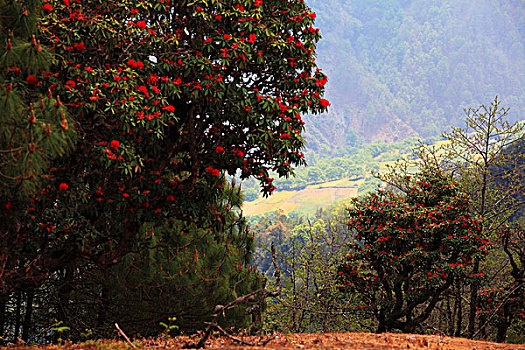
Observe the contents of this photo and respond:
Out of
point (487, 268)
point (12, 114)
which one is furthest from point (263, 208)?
point (12, 114)

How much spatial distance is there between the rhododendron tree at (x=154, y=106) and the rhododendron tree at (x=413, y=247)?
12.4ft

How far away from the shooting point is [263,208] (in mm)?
125938

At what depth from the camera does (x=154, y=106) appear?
17.8 ft

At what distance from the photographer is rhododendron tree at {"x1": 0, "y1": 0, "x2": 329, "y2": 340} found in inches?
212

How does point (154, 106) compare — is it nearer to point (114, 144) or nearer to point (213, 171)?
point (114, 144)

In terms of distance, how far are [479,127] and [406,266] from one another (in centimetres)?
487

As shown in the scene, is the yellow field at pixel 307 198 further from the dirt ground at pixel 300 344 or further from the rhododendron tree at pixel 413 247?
the dirt ground at pixel 300 344

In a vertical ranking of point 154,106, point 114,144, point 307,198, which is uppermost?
point 307,198

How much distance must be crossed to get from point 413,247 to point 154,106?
19.8 ft

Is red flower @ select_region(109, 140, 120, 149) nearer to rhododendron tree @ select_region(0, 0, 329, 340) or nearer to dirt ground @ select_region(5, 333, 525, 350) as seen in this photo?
rhododendron tree @ select_region(0, 0, 329, 340)

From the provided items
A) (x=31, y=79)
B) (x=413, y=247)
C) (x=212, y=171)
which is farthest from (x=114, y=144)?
(x=413, y=247)

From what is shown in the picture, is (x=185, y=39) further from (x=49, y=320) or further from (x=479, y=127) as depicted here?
(x=479, y=127)


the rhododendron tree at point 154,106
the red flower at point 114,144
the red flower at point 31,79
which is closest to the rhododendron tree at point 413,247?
the rhododendron tree at point 154,106

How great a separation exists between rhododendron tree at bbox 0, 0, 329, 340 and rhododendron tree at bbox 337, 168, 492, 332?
379 centimetres
